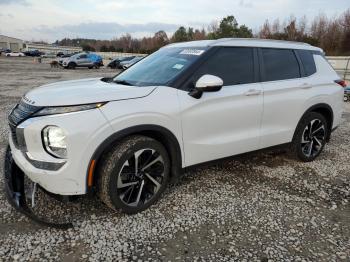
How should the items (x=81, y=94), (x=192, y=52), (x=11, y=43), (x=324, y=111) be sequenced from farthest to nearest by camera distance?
Result: (x=11, y=43)
(x=324, y=111)
(x=192, y=52)
(x=81, y=94)

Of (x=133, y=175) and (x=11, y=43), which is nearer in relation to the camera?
(x=133, y=175)

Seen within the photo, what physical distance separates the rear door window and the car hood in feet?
8.39

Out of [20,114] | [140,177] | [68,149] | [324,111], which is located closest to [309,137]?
[324,111]

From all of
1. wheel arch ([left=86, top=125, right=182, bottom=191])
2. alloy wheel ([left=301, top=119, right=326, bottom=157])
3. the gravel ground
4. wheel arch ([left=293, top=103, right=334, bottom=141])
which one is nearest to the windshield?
wheel arch ([left=86, top=125, right=182, bottom=191])

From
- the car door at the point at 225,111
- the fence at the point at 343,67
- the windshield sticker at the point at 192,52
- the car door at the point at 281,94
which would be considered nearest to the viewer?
the car door at the point at 225,111

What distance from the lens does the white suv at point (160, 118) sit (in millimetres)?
2889

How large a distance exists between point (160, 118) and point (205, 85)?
0.57 m

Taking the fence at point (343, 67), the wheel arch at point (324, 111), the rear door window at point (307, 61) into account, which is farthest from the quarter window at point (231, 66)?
the fence at point (343, 67)

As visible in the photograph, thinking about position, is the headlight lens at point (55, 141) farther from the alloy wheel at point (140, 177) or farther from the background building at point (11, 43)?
the background building at point (11, 43)

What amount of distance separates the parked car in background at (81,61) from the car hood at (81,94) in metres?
32.0

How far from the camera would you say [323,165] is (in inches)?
198

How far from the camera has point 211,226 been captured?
325cm

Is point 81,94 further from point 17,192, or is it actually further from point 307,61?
point 307,61

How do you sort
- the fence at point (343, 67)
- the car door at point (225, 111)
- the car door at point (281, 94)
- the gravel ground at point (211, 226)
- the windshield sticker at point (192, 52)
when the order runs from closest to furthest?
the gravel ground at point (211, 226) < the car door at point (225, 111) < the windshield sticker at point (192, 52) < the car door at point (281, 94) < the fence at point (343, 67)
